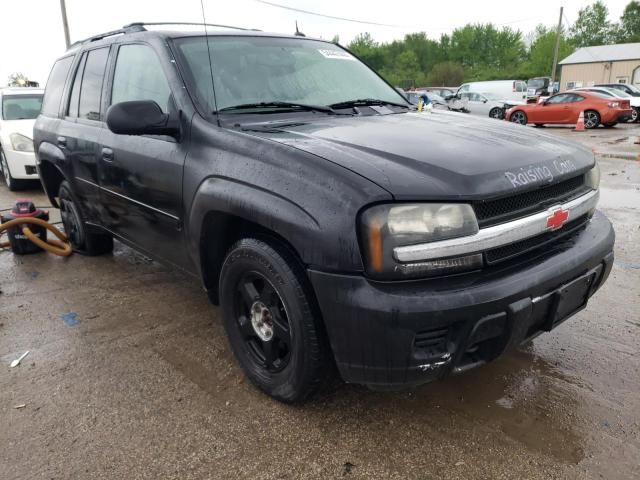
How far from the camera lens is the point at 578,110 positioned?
17.8 metres

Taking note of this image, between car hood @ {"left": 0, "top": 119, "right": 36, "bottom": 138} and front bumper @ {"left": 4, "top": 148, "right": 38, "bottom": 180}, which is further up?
car hood @ {"left": 0, "top": 119, "right": 36, "bottom": 138}

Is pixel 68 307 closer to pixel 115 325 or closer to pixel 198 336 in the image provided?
pixel 115 325

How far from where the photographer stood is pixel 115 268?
4484 mm

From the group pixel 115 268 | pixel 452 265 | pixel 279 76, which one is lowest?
pixel 115 268

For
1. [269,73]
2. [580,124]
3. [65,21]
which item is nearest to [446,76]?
[580,124]

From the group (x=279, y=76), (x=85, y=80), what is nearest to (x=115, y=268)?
(x=85, y=80)

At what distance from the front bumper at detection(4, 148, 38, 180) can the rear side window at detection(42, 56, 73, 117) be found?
3.08 meters

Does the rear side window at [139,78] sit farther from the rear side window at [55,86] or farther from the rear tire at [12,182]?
the rear tire at [12,182]

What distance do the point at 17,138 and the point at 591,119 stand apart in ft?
58.3

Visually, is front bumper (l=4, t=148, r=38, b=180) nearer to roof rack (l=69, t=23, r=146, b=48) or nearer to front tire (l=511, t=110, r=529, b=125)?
roof rack (l=69, t=23, r=146, b=48)

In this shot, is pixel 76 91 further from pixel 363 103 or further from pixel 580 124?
pixel 580 124

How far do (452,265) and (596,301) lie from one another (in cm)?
230

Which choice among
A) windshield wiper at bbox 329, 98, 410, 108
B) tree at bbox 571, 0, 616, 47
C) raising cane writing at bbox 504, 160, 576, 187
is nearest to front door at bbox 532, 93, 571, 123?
windshield wiper at bbox 329, 98, 410, 108

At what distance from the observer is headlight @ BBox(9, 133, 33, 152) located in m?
7.46
